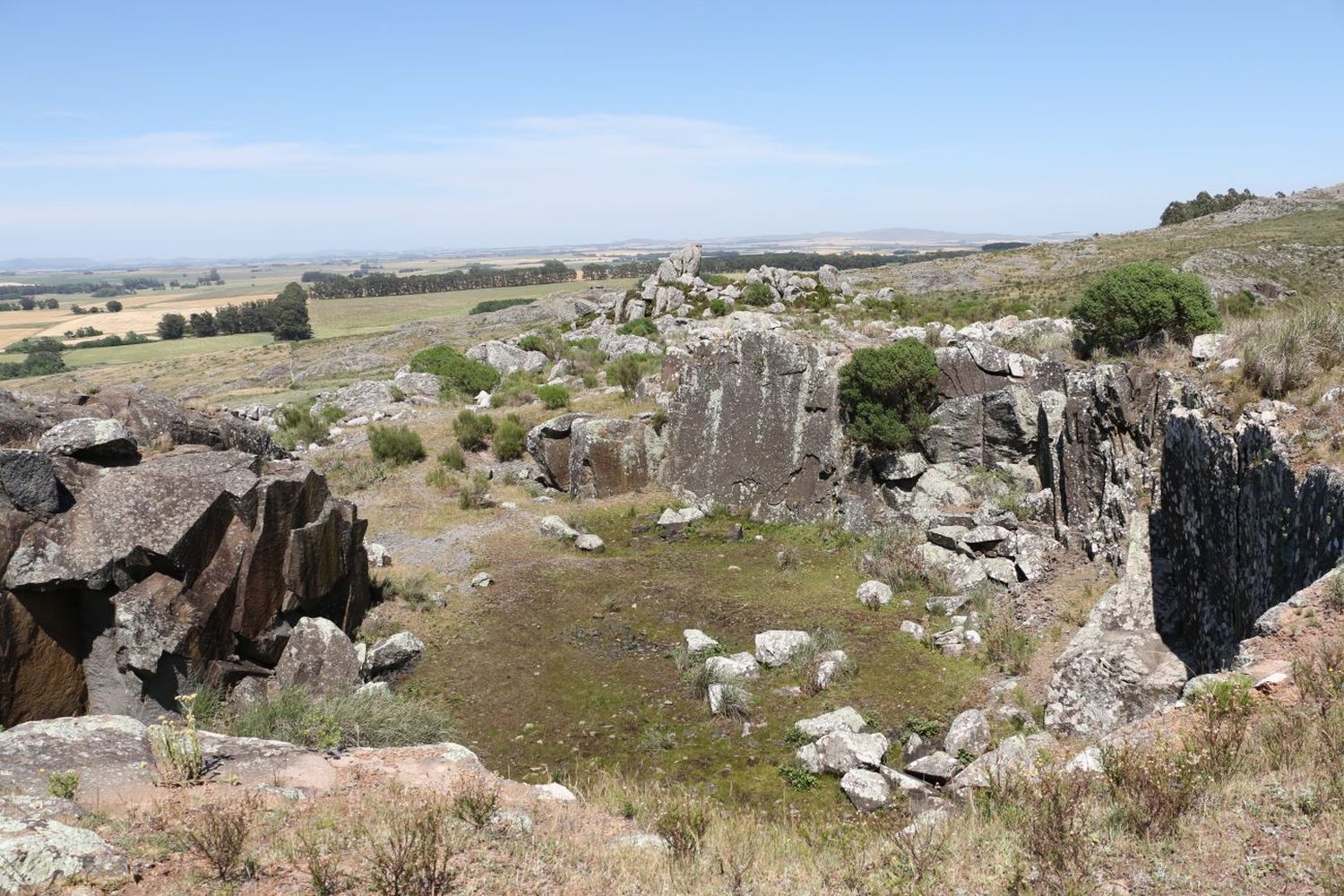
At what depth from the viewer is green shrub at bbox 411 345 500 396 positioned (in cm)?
3131

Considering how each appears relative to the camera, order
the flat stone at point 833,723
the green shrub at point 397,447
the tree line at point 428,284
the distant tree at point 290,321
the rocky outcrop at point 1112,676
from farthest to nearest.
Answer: the tree line at point 428,284, the distant tree at point 290,321, the green shrub at point 397,447, the flat stone at point 833,723, the rocky outcrop at point 1112,676

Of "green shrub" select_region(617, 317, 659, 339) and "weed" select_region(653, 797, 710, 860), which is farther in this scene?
"green shrub" select_region(617, 317, 659, 339)

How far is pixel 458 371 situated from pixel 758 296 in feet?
48.0

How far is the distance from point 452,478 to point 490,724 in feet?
35.7

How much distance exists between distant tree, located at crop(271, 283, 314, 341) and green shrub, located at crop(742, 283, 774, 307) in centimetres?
5637

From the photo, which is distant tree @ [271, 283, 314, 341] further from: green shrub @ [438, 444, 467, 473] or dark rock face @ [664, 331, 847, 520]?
dark rock face @ [664, 331, 847, 520]

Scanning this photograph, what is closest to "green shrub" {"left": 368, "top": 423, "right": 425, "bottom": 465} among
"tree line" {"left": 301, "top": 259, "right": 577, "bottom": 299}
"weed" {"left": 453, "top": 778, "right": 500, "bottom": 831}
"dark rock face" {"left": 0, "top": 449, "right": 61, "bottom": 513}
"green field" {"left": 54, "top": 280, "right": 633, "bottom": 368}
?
"dark rock face" {"left": 0, "top": 449, "right": 61, "bottom": 513}

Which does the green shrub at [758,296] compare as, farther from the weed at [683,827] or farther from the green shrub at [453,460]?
the weed at [683,827]

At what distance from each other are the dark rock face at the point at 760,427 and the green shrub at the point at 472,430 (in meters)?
6.22

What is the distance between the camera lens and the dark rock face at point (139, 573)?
899cm

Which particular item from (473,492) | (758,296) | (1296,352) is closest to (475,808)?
(1296,352)

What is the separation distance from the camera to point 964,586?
1343cm

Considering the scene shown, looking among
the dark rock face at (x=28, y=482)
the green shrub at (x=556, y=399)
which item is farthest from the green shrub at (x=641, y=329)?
the dark rock face at (x=28, y=482)

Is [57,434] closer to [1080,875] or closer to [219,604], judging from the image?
[219,604]
